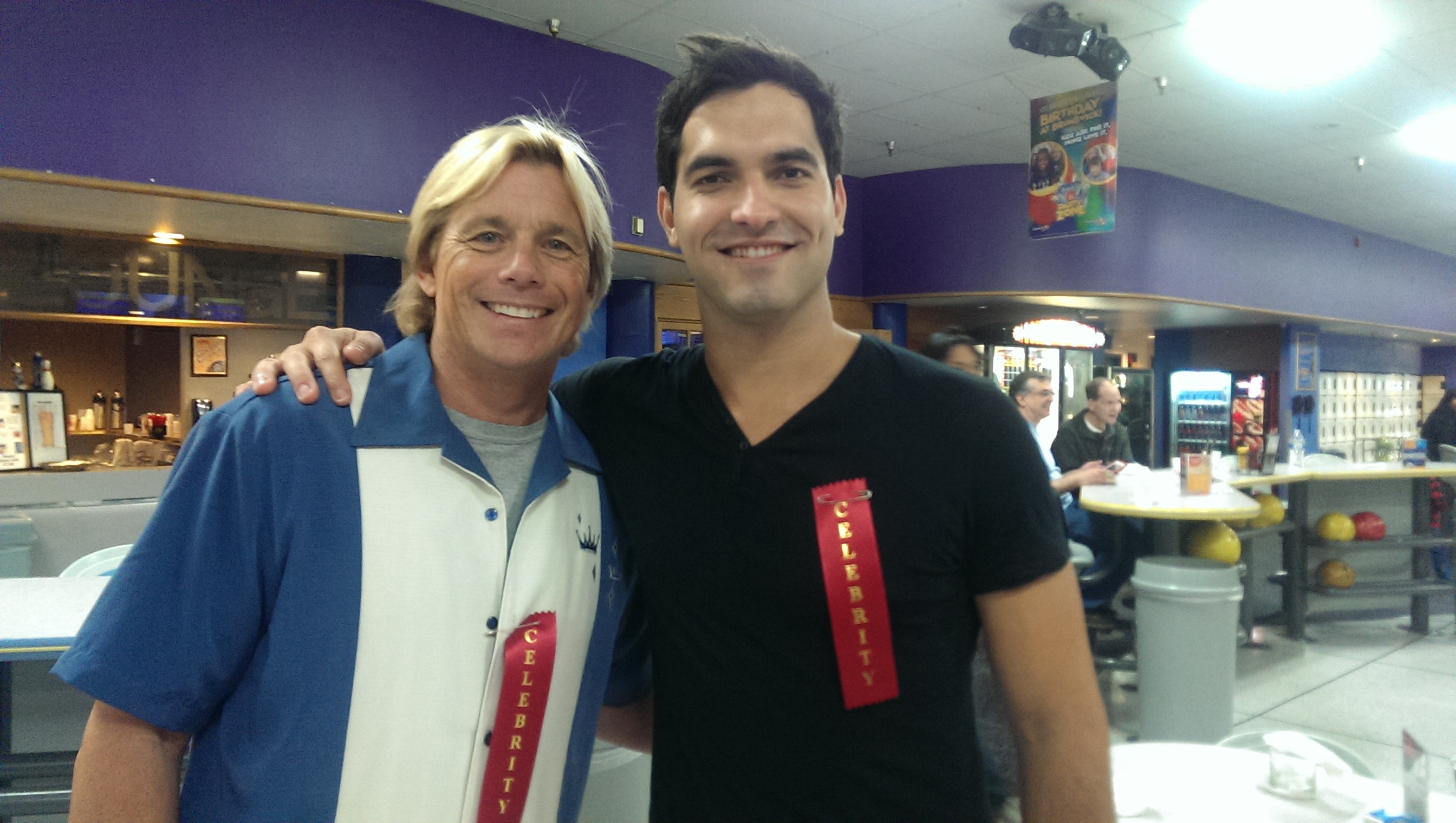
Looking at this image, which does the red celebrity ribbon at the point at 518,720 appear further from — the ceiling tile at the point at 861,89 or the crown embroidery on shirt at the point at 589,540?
the ceiling tile at the point at 861,89

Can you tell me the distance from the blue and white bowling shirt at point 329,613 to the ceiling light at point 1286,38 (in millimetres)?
5225

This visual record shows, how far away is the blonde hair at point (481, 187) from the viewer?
1288mm

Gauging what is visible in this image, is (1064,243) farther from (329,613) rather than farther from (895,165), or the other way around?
(329,613)

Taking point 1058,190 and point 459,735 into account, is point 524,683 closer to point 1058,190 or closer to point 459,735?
point 459,735

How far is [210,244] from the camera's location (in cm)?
507

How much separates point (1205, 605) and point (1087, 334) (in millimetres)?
7439

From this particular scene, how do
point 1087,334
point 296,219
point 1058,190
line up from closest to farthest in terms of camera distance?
point 296,219 < point 1058,190 < point 1087,334

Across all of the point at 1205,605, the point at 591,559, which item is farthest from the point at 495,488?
Result: the point at 1205,605

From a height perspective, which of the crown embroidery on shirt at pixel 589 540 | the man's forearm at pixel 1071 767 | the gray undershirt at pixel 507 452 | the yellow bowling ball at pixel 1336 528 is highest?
the gray undershirt at pixel 507 452

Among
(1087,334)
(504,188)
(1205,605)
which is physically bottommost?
(1205,605)

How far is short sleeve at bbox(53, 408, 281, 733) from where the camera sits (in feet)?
3.28

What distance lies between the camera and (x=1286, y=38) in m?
5.06

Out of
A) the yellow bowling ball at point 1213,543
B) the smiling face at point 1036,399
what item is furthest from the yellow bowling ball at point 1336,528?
the smiling face at point 1036,399

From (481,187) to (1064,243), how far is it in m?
7.44
